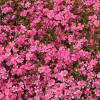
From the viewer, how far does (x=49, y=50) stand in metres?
10.1

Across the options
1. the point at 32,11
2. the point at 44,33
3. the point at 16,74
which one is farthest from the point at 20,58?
the point at 32,11

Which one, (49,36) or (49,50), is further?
(49,36)

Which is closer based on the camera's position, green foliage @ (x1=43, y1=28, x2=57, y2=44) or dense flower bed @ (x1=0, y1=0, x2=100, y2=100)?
dense flower bed @ (x1=0, y1=0, x2=100, y2=100)

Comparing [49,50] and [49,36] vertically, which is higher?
[49,36]

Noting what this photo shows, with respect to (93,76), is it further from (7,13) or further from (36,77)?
(7,13)

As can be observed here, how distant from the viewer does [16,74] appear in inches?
386

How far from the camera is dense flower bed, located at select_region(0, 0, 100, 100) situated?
9445 millimetres

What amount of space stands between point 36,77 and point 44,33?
152cm

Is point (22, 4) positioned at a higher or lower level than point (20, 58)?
higher

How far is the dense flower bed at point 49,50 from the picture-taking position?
372 inches

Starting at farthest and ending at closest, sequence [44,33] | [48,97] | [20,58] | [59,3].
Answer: [59,3] < [44,33] < [20,58] < [48,97]

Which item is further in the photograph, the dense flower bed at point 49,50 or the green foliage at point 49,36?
the green foliage at point 49,36

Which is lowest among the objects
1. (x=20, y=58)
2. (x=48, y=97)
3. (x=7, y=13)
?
(x=48, y=97)

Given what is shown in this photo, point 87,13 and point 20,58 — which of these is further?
point 87,13
